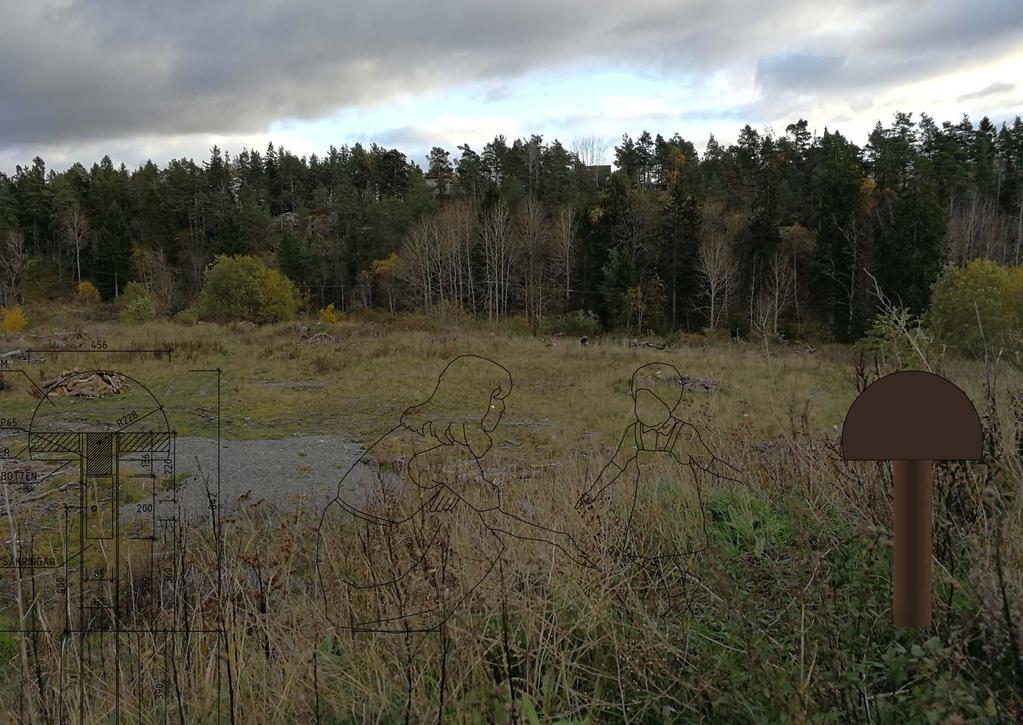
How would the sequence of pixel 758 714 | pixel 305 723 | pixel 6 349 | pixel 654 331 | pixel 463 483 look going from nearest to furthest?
pixel 758 714 → pixel 305 723 → pixel 463 483 → pixel 6 349 → pixel 654 331

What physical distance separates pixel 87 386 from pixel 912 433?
13600 mm

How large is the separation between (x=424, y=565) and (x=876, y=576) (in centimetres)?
152

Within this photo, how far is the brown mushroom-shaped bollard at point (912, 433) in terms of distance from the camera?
122 cm

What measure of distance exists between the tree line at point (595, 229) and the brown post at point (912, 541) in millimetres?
29917

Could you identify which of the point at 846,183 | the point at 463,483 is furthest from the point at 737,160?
the point at 463,483

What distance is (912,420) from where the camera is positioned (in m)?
1.23

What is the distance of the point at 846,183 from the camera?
128ft

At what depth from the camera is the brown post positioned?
123 cm

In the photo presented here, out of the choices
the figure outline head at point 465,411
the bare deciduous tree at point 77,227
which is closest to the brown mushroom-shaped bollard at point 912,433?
the figure outline head at point 465,411

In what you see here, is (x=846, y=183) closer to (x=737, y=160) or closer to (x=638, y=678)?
(x=737, y=160)

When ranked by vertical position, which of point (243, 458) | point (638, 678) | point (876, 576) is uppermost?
point (876, 576)

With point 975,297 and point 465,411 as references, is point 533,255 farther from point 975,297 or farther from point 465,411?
point 465,411

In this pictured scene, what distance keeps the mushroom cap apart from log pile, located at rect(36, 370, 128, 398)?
12.8m
